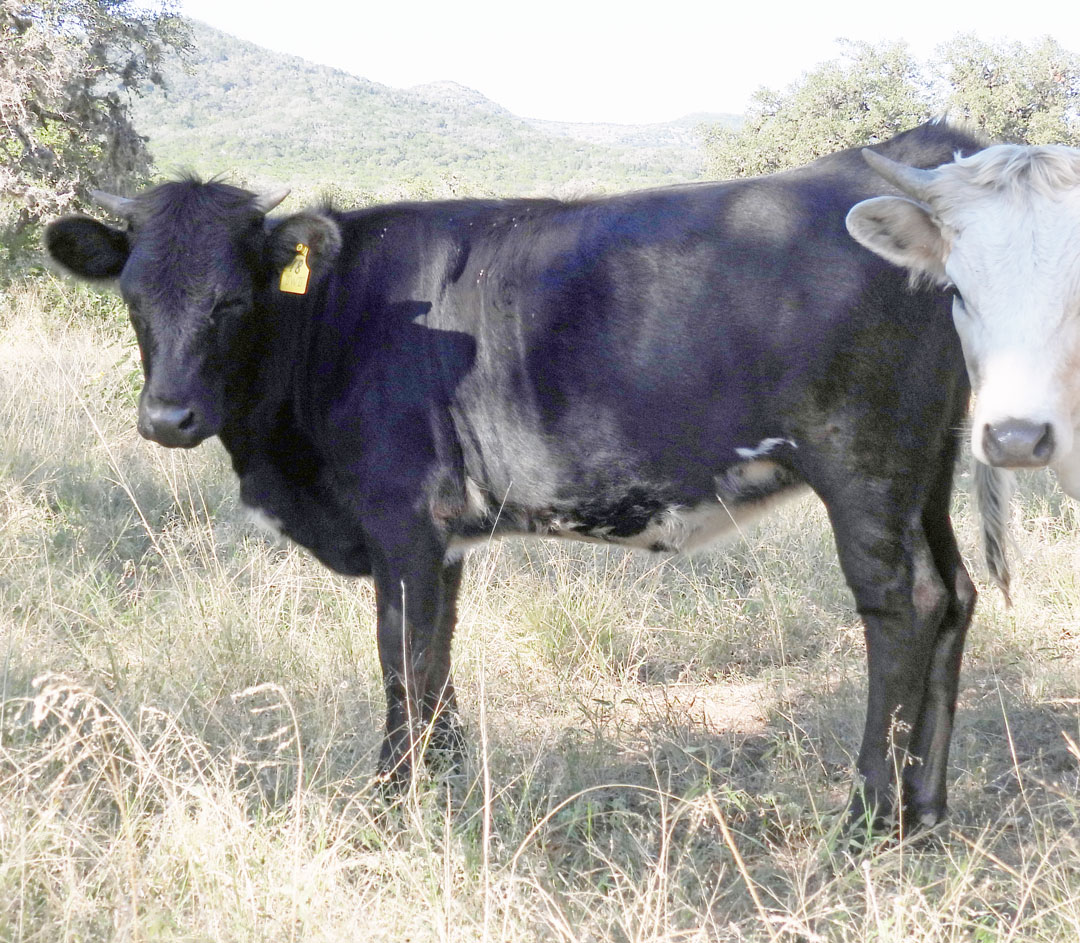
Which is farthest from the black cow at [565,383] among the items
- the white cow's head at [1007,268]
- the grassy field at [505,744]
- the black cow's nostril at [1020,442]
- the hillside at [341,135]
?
the hillside at [341,135]

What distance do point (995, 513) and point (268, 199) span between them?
2.90 m

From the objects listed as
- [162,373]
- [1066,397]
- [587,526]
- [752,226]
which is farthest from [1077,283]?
[162,373]

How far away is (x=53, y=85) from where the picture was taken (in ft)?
43.3

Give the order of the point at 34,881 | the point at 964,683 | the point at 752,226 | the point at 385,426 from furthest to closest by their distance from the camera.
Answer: the point at 964,683 → the point at 385,426 → the point at 752,226 → the point at 34,881

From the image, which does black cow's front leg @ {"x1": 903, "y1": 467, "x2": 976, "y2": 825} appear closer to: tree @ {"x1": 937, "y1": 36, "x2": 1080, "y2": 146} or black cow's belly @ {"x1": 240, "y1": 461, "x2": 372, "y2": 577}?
black cow's belly @ {"x1": 240, "y1": 461, "x2": 372, "y2": 577}

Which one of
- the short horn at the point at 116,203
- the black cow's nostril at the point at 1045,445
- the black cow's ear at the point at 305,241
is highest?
the short horn at the point at 116,203

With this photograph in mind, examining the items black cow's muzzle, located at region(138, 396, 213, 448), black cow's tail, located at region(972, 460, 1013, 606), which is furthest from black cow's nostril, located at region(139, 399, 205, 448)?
black cow's tail, located at region(972, 460, 1013, 606)

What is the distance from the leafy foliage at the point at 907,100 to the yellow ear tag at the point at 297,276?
20747mm

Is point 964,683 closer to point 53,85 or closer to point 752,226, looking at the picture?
point 752,226

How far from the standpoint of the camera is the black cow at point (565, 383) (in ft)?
11.2

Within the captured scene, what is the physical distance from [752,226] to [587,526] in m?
1.16

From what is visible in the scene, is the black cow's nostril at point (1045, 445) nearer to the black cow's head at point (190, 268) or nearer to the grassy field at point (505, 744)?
the grassy field at point (505, 744)

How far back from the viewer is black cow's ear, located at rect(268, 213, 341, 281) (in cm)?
380

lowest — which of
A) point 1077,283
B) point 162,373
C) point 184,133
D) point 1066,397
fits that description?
point 184,133
